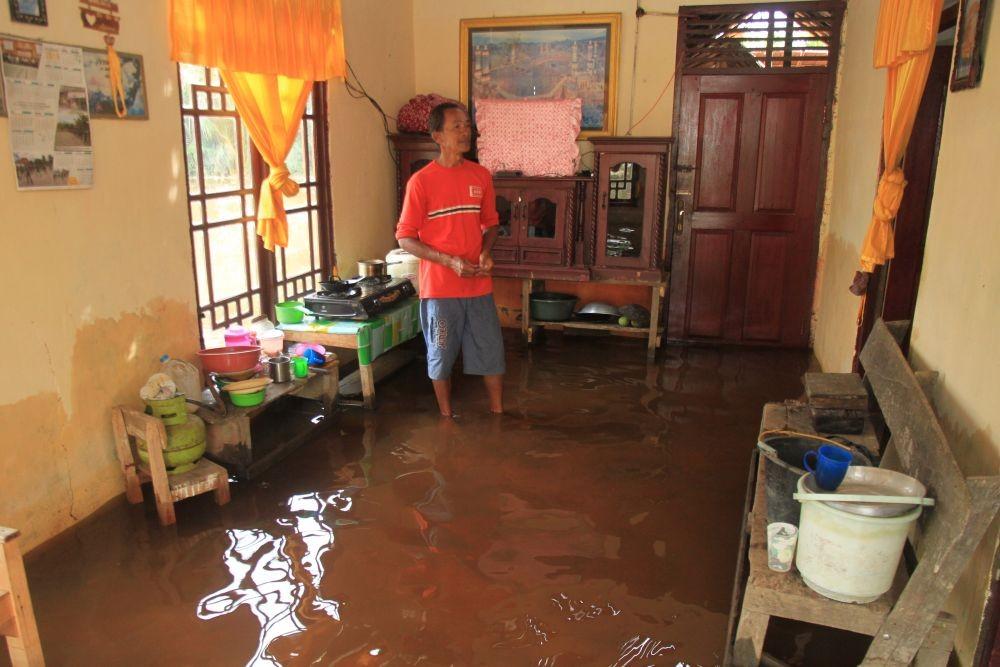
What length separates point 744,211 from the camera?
225 inches

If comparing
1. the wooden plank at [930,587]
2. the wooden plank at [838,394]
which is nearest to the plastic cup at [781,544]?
the wooden plank at [930,587]

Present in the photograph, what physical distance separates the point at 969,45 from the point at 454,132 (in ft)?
7.40

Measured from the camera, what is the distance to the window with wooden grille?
12.1 feet

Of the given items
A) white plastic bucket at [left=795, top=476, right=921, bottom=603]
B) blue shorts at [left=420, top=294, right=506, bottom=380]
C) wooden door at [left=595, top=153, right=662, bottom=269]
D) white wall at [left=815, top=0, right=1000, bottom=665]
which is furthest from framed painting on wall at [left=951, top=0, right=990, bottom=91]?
wooden door at [left=595, top=153, right=662, bottom=269]

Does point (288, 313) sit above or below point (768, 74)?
below

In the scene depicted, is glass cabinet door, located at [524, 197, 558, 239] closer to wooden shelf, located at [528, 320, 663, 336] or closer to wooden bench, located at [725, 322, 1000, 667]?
wooden shelf, located at [528, 320, 663, 336]

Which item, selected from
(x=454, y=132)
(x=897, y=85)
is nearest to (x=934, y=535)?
(x=897, y=85)

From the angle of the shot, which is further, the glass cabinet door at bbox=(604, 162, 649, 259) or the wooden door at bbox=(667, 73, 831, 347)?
the wooden door at bbox=(667, 73, 831, 347)

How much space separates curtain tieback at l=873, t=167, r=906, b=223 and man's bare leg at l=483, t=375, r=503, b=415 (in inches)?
83.3

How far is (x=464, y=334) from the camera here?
162 inches

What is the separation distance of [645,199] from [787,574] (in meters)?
3.72

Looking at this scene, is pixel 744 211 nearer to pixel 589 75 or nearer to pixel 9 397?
pixel 589 75

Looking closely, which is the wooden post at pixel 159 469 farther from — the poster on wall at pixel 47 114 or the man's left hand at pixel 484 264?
the man's left hand at pixel 484 264

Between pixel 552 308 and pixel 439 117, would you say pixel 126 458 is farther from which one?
pixel 552 308
